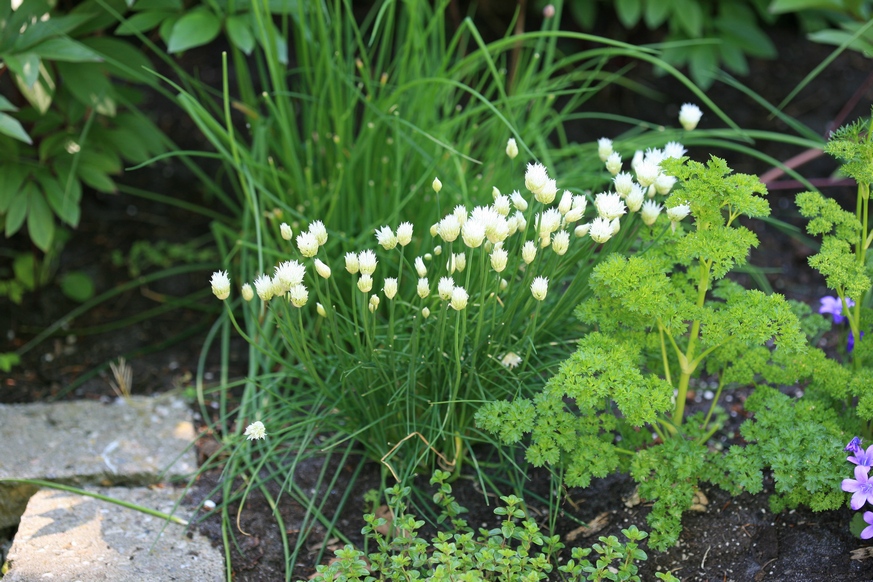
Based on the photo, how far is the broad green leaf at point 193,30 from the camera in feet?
6.63

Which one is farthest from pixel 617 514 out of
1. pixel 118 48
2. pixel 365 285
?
pixel 118 48

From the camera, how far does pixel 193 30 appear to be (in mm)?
2070

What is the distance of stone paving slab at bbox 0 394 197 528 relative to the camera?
2006mm

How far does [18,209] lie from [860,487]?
84.0 inches

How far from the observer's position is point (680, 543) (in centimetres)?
172

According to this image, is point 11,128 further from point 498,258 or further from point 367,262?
point 498,258

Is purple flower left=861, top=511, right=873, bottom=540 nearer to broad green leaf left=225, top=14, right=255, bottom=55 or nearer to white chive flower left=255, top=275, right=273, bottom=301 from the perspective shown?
white chive flower left=255, top=275, right=273, bottom=301

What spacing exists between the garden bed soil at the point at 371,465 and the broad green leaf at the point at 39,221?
1.41 feet

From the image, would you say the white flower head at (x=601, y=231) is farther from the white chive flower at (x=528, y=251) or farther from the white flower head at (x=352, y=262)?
the white flower head at (x=352, y=262)

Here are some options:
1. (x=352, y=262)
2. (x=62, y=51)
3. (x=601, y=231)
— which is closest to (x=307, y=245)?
(x=352, y=262)

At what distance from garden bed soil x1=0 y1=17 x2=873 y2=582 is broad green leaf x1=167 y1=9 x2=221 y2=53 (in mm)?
896

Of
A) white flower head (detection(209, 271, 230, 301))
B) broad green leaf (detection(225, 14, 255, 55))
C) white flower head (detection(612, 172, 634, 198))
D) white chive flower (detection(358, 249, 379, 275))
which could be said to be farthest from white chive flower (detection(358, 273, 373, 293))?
broad green leaf (detection(225, 14, 255, 55))

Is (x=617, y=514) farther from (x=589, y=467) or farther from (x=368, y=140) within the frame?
(x=368, y=140)

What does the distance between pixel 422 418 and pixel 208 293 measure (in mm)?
1186
